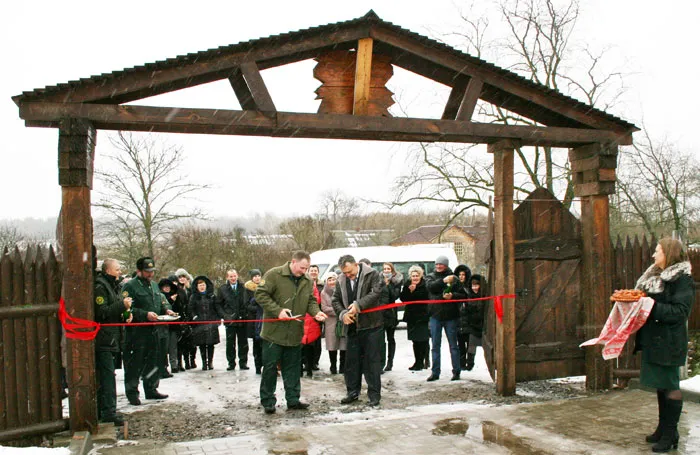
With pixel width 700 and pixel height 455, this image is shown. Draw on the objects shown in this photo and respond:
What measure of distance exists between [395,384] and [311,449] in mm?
4043

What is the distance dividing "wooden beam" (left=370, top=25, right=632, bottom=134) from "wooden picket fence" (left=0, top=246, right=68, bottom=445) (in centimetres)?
449

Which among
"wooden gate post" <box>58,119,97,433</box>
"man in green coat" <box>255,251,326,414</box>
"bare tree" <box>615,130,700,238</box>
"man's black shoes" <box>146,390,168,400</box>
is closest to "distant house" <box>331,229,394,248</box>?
"bare tree" <box>615,130,700,238</box>

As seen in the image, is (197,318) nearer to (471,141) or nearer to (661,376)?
(471,141)

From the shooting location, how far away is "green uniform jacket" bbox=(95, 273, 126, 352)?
23.2ft

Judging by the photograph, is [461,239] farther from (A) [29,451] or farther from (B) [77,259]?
(A) [29,451]

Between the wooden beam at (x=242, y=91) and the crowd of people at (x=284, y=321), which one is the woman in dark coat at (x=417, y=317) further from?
the wooden beam at (x=242, y=91)

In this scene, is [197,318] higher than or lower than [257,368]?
higher

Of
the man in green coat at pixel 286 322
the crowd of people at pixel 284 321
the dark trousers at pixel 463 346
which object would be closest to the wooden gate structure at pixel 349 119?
the crowd of people at pixel 284 321

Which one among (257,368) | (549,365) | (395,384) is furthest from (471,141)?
(257,368)

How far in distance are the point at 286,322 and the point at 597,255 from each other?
4306 millimetres

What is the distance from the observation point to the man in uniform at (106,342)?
707 cm

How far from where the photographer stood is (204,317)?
11758 mm

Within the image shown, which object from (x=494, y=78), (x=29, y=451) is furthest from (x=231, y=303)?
(x=29, y=451)

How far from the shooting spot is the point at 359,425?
662 centimetres
